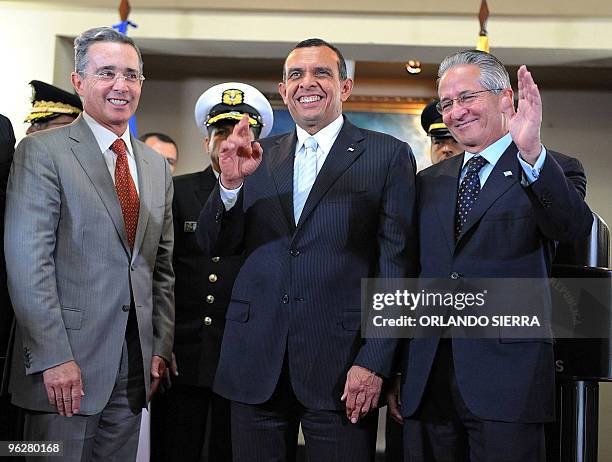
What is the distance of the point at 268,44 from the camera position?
5.11 metres

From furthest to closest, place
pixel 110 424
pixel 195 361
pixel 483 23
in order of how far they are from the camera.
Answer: pixel 483 23, pixel 195 361, pixel 110 424

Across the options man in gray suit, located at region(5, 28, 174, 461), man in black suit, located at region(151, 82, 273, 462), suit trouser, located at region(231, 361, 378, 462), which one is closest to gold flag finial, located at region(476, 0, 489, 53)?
man in black suit, located at region(151, 82, 273, 462)

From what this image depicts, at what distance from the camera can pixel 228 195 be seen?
2.23 m

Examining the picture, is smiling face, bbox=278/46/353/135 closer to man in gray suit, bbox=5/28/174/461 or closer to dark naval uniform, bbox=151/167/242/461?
man in gray suit, bbox=5/28/174/461

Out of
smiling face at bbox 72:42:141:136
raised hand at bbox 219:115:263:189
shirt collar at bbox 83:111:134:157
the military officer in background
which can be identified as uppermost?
the military officer in background

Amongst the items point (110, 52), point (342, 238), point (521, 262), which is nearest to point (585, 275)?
point (521, 262)

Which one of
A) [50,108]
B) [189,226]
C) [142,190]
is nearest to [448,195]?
[142,190]

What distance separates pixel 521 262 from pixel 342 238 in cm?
49

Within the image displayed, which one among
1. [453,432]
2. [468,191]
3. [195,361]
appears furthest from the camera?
[195,361]

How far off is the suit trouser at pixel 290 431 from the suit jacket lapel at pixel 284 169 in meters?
0.46

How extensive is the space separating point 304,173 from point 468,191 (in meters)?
0.48

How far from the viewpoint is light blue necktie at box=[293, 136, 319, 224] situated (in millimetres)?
2289

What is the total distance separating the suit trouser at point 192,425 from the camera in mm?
2992

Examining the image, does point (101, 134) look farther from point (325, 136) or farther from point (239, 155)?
point (325, 136)
